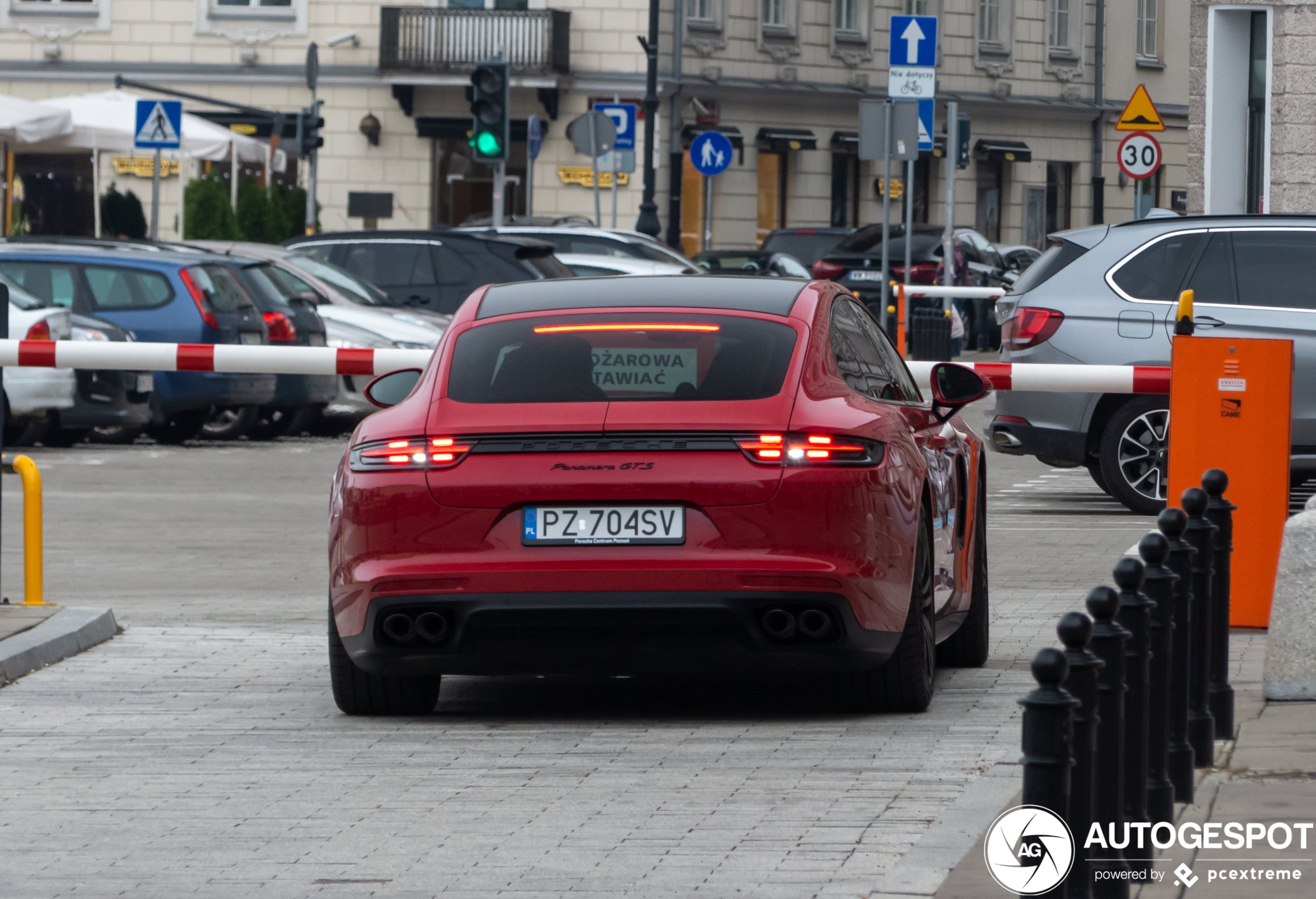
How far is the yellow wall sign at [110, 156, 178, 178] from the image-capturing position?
48.0 m

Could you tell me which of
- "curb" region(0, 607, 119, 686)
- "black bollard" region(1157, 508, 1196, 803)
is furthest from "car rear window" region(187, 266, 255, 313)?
"black bollard" region(1157, 508, 1196, 803)

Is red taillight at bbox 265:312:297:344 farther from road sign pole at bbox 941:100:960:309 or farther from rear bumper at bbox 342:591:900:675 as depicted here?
rear bumper at bbox 342:591:900:675

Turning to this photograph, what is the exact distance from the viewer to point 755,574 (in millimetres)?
7309

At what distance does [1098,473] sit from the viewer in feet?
50.6

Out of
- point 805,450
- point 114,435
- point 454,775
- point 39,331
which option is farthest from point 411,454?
point 114,435

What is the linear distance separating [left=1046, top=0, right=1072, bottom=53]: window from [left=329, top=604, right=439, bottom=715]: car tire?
49.4 metres

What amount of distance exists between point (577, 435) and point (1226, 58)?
1596 cm

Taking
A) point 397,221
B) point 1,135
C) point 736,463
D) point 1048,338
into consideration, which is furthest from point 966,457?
point 397,221

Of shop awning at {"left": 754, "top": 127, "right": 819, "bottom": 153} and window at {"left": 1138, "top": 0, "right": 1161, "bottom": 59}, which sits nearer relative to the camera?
shop awning at {"left": 754, "top": 127, "right": 819, "bottom": 153}

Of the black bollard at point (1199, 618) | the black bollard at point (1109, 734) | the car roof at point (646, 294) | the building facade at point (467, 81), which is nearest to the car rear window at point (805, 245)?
the building facade at point (467, 81)

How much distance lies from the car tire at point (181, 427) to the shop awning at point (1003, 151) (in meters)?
35.7

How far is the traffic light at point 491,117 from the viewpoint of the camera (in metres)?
24.3

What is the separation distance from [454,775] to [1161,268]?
28.0ft

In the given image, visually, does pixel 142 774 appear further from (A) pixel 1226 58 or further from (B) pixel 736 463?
(A) pixel 1226 58
